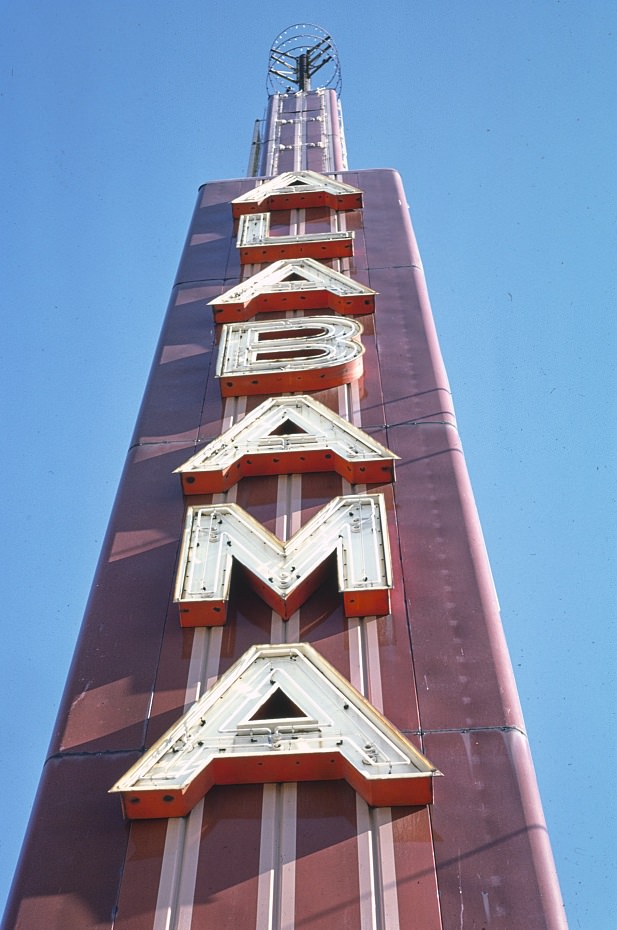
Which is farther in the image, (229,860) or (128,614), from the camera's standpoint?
(128,614)

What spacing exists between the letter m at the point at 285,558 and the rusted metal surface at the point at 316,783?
210 mm

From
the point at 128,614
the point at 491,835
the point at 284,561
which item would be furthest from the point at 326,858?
the point at 128,614

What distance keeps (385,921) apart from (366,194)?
1480cm

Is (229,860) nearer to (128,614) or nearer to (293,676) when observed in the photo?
(293,676)

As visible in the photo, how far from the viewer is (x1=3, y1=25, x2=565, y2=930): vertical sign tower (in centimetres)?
761

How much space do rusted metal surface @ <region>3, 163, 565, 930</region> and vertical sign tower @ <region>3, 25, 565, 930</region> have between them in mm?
21

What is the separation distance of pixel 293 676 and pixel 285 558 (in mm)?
1520

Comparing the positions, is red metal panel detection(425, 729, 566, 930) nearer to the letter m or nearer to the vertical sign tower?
the vertical sign tower

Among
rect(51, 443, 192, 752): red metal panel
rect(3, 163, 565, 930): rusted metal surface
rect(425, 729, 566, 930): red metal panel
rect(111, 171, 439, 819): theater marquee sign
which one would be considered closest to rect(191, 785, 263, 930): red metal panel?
rect(3, 163, 565, 930): rusted metal surface

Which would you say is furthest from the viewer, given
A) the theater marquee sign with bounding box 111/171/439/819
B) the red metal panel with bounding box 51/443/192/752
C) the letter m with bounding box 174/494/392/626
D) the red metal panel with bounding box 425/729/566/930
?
the letter m with bounding box 174/494/392/626

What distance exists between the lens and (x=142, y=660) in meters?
9.55

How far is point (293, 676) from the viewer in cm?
896

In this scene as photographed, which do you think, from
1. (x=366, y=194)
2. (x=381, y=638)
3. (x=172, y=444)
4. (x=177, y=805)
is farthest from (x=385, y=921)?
(x=366, y=194)

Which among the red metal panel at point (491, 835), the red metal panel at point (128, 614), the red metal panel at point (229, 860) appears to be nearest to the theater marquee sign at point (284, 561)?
the red metal panel at point (229, 860)
